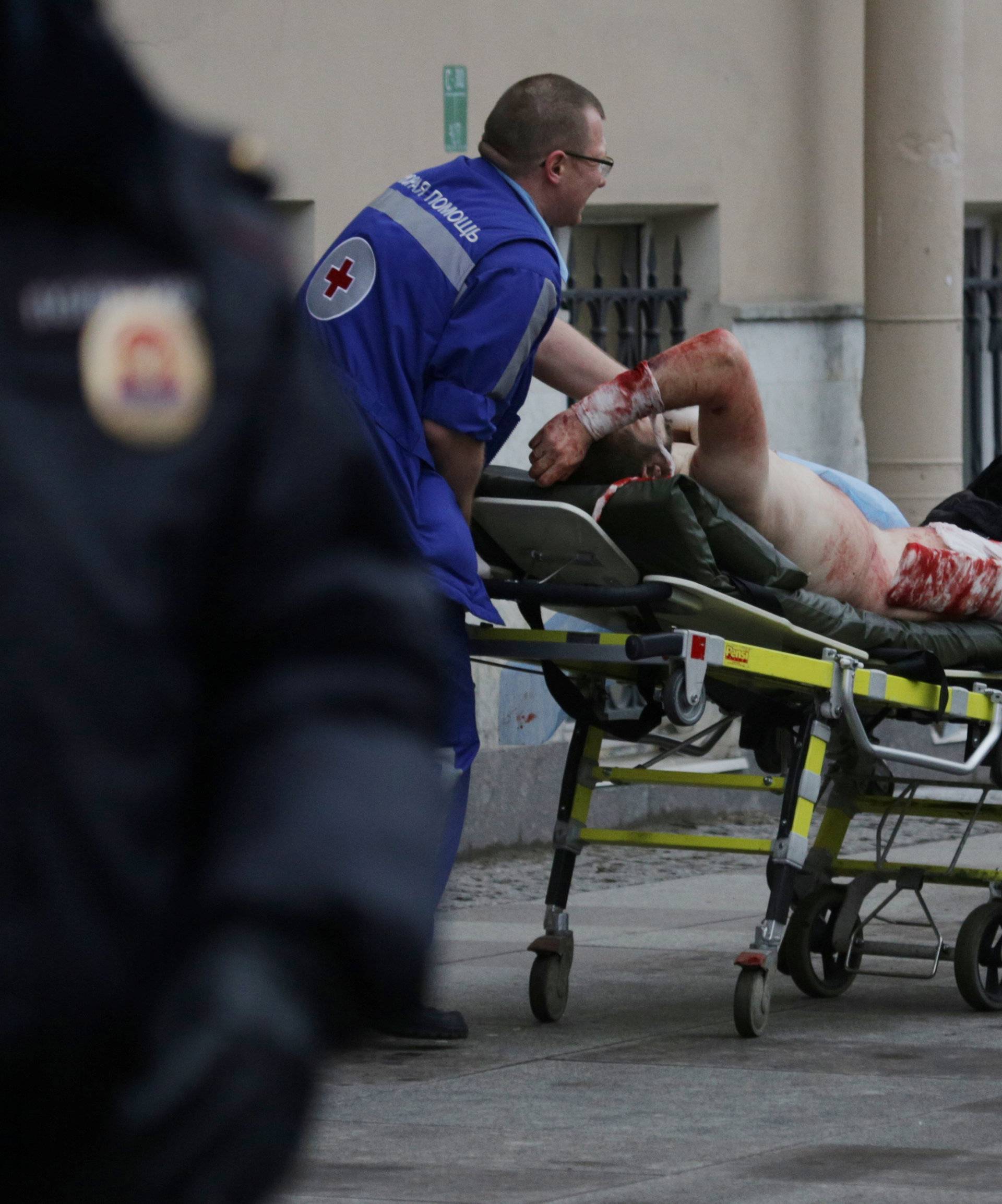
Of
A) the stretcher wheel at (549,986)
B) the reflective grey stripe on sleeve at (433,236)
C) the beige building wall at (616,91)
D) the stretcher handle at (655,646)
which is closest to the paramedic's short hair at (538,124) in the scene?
the reflective grey stripe on sleeve at (433,236)

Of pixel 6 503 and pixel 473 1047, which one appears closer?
pixel 6 503

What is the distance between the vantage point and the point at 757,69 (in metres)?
9.94

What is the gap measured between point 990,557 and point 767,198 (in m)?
4.15

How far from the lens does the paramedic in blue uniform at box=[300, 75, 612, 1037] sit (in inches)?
212

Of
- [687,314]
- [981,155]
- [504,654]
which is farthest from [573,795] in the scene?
[981,155]

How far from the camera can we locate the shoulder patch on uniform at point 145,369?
115cm

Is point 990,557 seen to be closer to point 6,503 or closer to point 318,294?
point 318,294

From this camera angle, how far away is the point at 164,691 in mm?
1180

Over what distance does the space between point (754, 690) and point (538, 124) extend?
1.42 metres

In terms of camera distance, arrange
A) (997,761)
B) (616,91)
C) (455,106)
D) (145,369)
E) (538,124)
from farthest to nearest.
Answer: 1. (616,91)
2. (455,106)
3. (997,761)
4. (538,124)
5. (145,369)

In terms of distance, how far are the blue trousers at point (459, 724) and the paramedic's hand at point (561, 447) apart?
41 centimetres

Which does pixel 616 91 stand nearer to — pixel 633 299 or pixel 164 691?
pixel 633 299

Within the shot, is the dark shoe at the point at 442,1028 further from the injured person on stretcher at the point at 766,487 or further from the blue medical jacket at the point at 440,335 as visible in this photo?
the injured person on stretcher at the point at 766,487

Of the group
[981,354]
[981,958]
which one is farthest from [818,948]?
[981,354]
